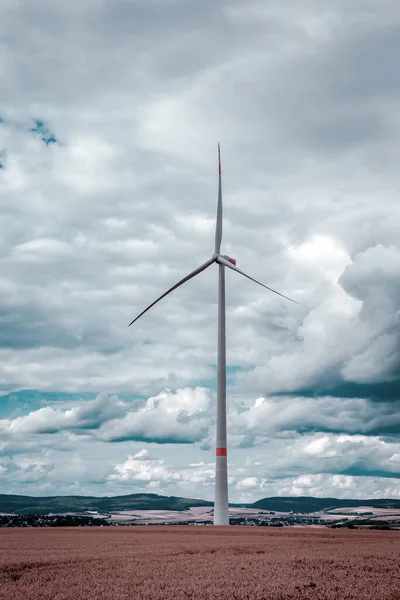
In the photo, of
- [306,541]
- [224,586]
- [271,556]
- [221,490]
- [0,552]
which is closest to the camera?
[224,586]

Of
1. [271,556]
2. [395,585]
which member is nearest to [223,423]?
[271,556]

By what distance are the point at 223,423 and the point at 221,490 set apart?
30.2ft

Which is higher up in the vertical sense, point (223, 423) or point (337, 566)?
point (223, 423)

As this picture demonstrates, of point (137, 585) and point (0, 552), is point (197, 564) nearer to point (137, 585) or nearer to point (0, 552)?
point (137, 585)

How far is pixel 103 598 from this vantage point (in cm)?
3581

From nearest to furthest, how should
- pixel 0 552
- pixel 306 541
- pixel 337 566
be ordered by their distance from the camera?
pixel 337 566, pixel 0 552, pixel 306 541

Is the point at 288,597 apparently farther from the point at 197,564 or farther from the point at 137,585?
the point at 197,564

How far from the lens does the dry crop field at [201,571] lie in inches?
1473

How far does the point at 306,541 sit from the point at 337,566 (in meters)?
25.4

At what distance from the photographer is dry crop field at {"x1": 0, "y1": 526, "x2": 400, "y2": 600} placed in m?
37.4

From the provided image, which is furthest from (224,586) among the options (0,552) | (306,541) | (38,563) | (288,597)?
(306,541)

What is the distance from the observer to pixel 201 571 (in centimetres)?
4600

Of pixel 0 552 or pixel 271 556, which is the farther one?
pixel 0 552

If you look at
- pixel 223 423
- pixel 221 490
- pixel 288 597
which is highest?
pixel 223 423
